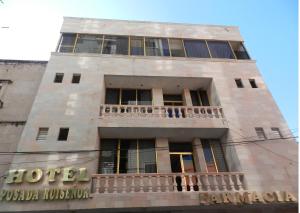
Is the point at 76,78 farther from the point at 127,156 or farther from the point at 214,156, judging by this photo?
the point at 214,156

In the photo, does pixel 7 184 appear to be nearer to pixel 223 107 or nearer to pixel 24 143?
pixel 24 143

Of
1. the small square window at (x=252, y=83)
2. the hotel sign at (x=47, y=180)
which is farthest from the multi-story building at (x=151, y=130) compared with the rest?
the small square window at (x=252, y=83)

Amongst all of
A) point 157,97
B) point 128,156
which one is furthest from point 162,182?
point 157,97

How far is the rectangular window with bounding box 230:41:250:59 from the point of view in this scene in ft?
57.8

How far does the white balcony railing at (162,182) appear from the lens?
33.5 ft

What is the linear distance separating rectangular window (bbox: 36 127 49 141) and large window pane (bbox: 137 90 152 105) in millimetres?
6060

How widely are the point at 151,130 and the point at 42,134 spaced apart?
5811mm

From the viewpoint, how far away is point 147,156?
12.8m

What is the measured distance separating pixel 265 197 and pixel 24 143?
11705mm

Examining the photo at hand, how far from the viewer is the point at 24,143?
11242 mm

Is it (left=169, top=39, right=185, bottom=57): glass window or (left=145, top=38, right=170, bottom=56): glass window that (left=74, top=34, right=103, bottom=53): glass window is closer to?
(left=145, top=38, right=170, bottom=56): glass window

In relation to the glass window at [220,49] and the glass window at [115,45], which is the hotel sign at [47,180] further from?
the glass window at [220,49]

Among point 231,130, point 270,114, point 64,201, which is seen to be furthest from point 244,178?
point 64,201

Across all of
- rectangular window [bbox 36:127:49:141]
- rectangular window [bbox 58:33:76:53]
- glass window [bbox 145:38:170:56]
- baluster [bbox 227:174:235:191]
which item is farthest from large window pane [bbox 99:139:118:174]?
rectangular window [bbox 58:33:76:53]
